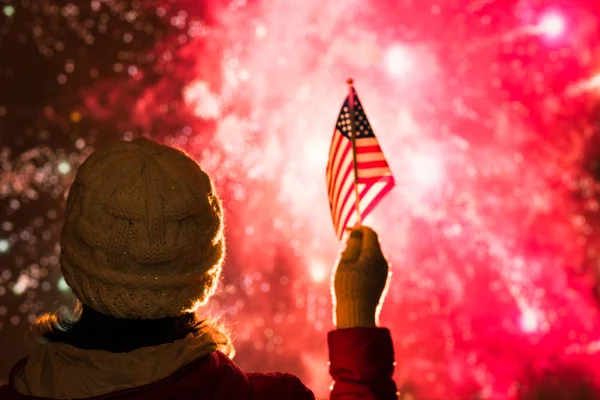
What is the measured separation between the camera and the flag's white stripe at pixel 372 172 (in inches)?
112

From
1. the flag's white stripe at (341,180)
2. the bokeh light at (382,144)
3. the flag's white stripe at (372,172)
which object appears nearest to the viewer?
the flag's white stripe at (372,172)

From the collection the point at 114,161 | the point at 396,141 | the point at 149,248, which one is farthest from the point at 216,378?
the point at 396,141

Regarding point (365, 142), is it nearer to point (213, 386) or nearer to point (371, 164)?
point (371, 164)

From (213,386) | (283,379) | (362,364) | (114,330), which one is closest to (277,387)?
(283,379)

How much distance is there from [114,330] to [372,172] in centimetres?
161

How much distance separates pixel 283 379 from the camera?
1.51 meters

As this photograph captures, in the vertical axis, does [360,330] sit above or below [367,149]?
below

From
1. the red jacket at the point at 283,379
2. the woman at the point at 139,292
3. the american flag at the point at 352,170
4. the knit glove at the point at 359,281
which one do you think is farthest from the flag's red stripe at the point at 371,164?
the woman at the point at 139,292

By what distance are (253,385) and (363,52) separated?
7.48 m

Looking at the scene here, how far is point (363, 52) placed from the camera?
8586 millimetres

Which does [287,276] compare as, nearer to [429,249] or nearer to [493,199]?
[429,249]

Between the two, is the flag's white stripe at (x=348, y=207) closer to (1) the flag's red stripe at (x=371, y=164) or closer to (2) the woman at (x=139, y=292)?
(1) the flag's red stripe at (x=371, y=164)

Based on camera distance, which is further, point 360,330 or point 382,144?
point 382,144

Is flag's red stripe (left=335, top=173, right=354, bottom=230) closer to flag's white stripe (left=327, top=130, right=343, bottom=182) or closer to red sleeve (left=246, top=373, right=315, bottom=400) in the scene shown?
flag's white stripe (left=327, top=130, right=343, bottom=182)
